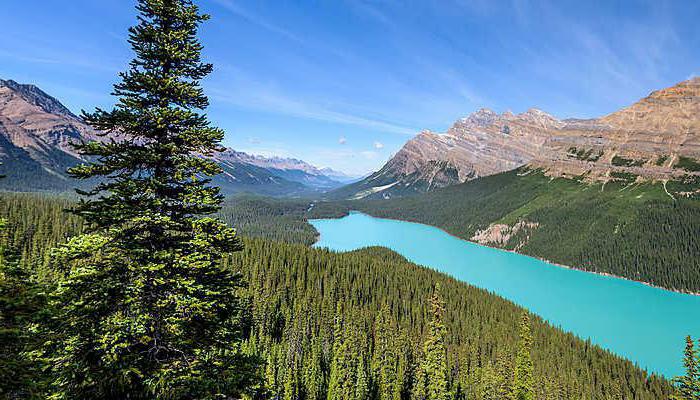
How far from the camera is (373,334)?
Answer: 3088 inches

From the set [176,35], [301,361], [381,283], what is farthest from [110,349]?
[381,283]

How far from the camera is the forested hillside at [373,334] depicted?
Result: 193ft

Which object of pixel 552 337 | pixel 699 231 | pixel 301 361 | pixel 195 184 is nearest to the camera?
pixel 195 184

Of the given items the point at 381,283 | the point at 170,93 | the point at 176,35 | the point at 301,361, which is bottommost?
the point at 301,361

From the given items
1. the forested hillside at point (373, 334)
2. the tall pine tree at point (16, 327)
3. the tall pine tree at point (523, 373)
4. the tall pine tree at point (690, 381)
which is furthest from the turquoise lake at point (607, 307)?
the tall pine tree at point (16, 327)

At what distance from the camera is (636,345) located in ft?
331

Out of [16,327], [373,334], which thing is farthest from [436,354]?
[373,334]

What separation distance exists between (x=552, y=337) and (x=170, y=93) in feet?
330

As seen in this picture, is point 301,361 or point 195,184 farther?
point 301,361

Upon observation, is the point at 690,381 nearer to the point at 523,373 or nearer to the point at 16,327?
the point at 523,373

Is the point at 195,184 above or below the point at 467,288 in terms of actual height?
above

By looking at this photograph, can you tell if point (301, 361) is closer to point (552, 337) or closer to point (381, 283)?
point (381, 283)

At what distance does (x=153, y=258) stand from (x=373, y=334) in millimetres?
74618

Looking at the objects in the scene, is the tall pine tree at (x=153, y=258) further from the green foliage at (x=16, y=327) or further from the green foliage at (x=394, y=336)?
the green foliage at (x=394, y=336)
